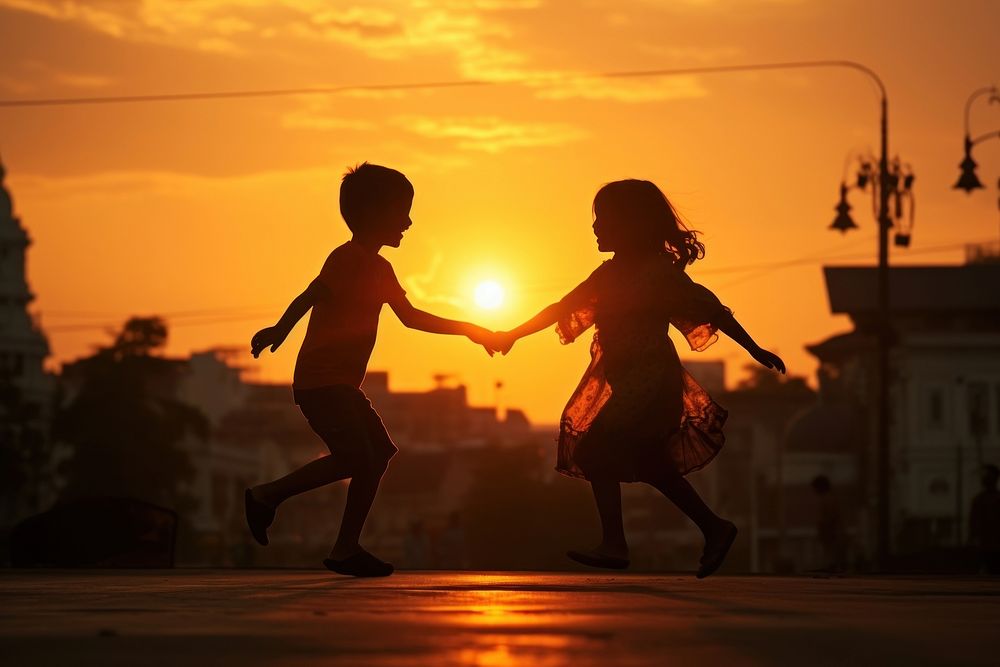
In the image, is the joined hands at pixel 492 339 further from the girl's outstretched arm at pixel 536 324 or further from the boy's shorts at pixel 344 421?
the boy's shorts at pixel 344 421

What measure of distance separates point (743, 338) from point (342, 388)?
1.79 m

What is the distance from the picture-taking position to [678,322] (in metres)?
10.0

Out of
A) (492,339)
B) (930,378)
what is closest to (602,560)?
(492,339)

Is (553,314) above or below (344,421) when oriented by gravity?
above

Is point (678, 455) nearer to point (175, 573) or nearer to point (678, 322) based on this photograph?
point (678, 322)

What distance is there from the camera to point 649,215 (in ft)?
33.0

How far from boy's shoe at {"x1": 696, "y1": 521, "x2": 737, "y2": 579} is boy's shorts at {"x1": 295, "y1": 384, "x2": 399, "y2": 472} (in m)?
1.43

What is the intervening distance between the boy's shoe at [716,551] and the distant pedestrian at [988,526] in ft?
37.4

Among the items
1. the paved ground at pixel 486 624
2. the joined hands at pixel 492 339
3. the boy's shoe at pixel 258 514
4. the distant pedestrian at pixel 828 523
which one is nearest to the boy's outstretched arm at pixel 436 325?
the joined hands at pixel 492 339

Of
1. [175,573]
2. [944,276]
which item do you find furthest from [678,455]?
[944,276]

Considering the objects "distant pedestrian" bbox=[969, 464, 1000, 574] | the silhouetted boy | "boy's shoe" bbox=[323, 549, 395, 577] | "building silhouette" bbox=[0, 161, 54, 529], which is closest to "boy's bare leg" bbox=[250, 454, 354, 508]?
the silhouetted boy

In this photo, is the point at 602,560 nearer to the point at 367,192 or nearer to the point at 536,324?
the point at 536,324

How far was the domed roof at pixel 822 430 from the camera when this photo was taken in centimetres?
10838

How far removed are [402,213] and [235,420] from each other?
155 meters
